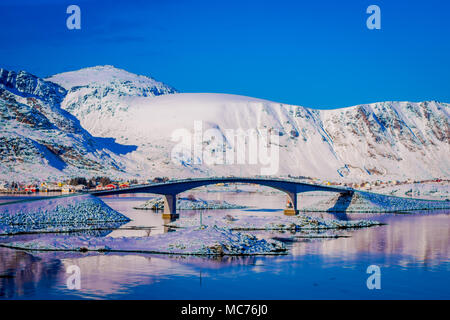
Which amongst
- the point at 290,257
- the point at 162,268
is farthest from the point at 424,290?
the point at 162,268

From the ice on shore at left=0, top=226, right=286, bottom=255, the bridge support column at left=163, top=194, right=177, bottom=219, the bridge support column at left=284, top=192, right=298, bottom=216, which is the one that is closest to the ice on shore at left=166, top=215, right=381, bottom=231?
the bridge support column at left=163, top=194, right=177, bottom=219

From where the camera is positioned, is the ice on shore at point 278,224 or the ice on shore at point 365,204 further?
the ice on shore at point 365,204

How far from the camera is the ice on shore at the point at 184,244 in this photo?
50.1 m

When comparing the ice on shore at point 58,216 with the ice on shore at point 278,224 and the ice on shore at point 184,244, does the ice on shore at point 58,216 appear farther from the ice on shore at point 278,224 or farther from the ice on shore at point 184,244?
the ice on shore at point 184,244

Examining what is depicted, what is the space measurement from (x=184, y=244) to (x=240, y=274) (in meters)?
11.1

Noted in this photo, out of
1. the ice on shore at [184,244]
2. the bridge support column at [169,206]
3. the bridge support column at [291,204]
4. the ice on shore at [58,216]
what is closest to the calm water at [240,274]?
the ice on shore at [184,244]

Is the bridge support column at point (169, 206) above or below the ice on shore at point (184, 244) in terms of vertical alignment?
above

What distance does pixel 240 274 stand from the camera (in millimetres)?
41406

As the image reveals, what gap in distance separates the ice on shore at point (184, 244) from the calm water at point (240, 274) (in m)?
1.74

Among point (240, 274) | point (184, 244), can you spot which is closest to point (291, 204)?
point (184, 244)

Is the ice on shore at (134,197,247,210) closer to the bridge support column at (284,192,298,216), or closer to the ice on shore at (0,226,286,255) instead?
the bridge support column at (284,192,298,216)

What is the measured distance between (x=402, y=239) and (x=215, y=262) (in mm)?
26930

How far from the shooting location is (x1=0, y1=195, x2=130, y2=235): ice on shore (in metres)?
71.2
